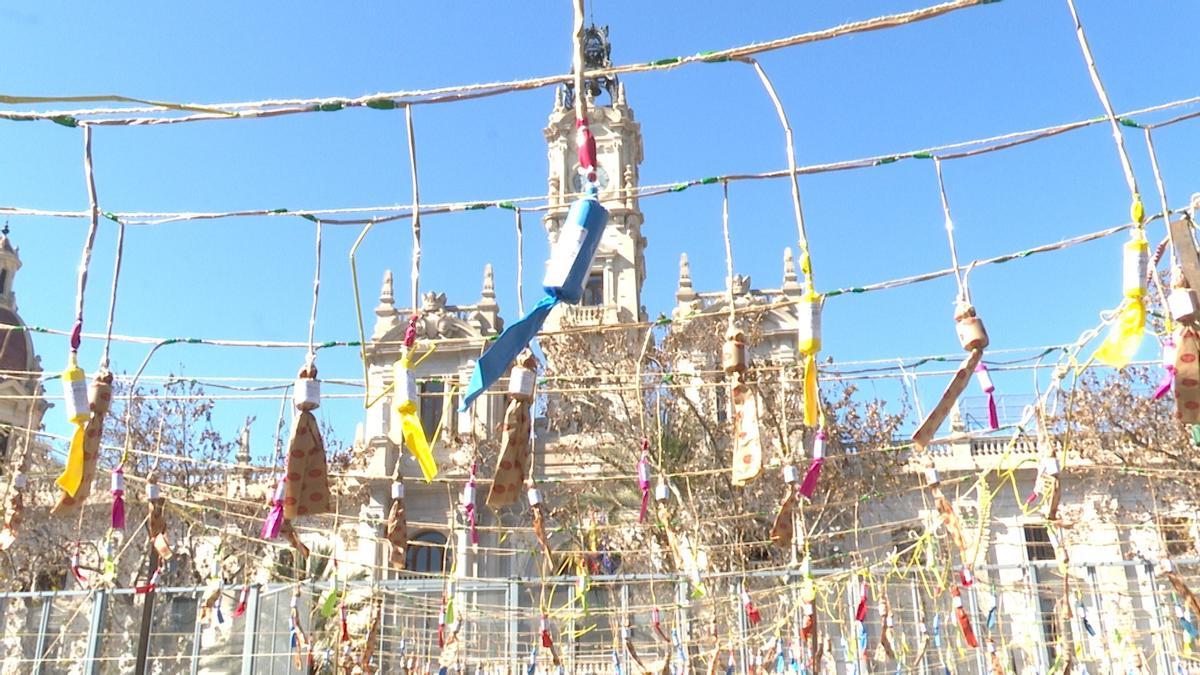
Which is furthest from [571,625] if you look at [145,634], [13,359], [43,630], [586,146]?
[13,359]

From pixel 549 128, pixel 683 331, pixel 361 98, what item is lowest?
pixel 361 98

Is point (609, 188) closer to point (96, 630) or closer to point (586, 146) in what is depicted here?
point (96, 630)

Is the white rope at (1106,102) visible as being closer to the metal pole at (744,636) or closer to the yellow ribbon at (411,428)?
the yellow ribbon at (411,428)

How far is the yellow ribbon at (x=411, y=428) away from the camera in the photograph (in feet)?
13.3

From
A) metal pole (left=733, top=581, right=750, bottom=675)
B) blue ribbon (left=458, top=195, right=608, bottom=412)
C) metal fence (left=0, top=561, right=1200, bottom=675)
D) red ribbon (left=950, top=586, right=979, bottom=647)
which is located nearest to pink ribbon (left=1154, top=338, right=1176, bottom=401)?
blue ribbon (left=458, top=195, right=608, bottom=412)

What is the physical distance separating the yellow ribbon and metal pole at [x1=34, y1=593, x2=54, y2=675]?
8269 millimetres

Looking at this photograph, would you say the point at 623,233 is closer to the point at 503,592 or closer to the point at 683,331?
the point at 683,331

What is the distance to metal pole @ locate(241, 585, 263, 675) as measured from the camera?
9719 millimetres

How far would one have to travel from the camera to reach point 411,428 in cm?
409

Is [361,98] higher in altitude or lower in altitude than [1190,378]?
higher

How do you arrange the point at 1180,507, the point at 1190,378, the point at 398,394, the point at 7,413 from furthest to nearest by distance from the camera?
the point at 7,413 → the point at 1180,507 → the point at 398,394 → the point at 1190,378

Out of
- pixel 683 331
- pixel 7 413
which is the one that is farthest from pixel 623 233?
pixel 7 413

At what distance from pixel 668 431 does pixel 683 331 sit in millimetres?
1987

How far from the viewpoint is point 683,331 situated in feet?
62.1
